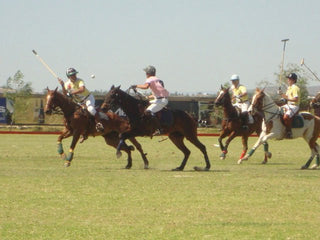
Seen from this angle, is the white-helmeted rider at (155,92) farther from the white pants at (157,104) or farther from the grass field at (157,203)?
the grass field at (157,203)

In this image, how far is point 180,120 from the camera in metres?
19.9

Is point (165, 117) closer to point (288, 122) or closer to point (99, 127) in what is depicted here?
point (99, 127)

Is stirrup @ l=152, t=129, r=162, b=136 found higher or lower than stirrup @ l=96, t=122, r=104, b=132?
higher

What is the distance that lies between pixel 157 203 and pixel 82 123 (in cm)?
836

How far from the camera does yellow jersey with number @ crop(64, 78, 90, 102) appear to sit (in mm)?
21172

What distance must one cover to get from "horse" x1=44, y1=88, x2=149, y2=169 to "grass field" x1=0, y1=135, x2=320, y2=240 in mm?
538

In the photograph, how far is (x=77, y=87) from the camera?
21188 millimetres

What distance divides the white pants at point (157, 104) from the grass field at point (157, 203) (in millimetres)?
1496

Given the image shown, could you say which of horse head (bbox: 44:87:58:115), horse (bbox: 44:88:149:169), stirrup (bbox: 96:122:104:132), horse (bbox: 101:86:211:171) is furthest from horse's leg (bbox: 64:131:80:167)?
horse (bbox: 101:86:211:171)

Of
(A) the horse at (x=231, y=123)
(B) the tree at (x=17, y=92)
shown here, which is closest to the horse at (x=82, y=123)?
(A) the horse at (x=231, y=123)

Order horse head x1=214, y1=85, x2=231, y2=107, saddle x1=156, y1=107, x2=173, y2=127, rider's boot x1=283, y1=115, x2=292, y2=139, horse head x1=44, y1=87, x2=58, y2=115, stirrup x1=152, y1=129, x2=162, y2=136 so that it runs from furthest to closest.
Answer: horse head x1=214, y1=85, x2=231, y2=107, rider's boot x1=283, y1=115, x2=292, y2=139, horse head x1=44, y1=87, x2=58, y2=115, stirrup x1=152, y1=129, x2=162, y2=136, saddle x1=156, y1=107, x2=173, y2=127

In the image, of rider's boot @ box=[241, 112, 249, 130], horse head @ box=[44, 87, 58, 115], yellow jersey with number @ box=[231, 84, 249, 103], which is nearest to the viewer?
horse head @ box=[44, 87, 58, 115]

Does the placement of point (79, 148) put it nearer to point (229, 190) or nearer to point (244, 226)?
point (229, 190)

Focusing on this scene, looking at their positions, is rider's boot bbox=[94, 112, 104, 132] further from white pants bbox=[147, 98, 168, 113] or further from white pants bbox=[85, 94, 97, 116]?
white pants bbox=[147, 98, 168, 113]
